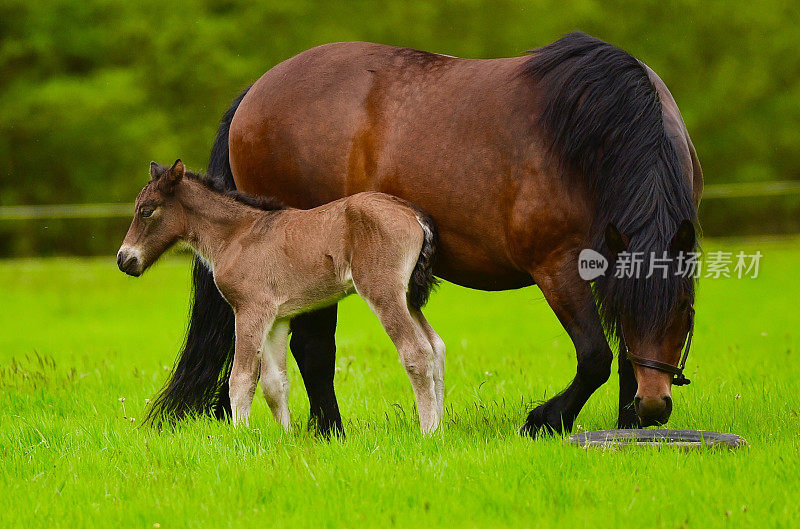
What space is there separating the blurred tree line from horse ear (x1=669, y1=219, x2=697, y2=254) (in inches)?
763

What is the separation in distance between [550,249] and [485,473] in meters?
1.29

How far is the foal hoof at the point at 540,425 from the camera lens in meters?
5.26

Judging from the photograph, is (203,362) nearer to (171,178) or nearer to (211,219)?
(211,219)

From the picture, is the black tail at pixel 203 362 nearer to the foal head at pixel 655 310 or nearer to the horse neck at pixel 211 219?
the horse neck at pixel 211 219

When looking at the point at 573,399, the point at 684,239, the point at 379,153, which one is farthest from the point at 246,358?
the point at 684,239

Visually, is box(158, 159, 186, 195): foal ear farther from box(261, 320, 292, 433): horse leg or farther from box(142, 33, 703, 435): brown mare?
box(261, 320, 292, 433): horse leg

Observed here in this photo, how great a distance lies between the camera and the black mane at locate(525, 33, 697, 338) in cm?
469

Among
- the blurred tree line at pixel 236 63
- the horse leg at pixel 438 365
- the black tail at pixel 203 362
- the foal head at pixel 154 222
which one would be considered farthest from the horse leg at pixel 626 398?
the blurred tree line at pixel 236 63

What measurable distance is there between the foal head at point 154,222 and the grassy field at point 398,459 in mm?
988

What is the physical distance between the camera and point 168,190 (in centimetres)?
578

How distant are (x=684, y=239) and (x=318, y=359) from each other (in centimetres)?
239

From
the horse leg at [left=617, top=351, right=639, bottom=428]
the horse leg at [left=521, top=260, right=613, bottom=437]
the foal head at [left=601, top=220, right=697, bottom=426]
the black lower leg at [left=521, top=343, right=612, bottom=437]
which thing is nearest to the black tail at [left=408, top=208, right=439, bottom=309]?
the horse leg at [left=521, top=260, right=613, bottom=437]

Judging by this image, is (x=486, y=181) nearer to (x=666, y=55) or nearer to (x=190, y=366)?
(x=190, y=366)

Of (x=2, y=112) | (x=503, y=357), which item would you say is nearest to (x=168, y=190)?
(x=503, y=357)
